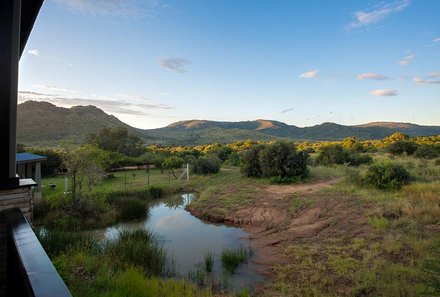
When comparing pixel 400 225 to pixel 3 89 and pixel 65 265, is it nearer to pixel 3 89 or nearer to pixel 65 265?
pixel 65 265

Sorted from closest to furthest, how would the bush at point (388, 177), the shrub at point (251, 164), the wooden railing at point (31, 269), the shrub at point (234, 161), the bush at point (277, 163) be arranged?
the wooden railing at point (31, 269) → the bush at point (388, 177) → the bush at point (277, 163) → the shrub at point (251, 164) → the shrub at point (234, 161)

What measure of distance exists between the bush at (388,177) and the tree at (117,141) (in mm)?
27677

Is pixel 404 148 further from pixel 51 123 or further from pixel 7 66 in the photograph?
pixel 51 123

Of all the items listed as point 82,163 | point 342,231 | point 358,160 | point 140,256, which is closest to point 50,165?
point 82,163

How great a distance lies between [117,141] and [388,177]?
3067cm

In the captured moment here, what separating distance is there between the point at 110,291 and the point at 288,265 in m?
4.43

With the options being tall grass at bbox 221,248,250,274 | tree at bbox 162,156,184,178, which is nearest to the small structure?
tall grass at bbox 221,248,250,274

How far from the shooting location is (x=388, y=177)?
12.3 m

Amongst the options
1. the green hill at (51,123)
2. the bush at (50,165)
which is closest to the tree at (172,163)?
the bush at (50,165)

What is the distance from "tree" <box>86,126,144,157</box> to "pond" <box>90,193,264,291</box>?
21.2 meters

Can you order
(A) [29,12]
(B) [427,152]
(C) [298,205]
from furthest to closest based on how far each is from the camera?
(B) [427,152], (C) [298,205], (A) [29,12]

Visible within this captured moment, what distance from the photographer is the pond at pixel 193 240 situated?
6.66 meters

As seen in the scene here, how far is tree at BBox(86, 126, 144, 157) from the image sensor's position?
34456mm

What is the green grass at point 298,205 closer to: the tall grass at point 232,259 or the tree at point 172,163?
the tall grass at point 232,259
